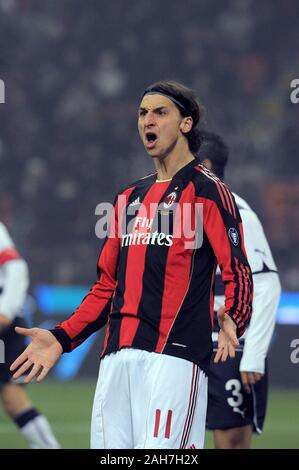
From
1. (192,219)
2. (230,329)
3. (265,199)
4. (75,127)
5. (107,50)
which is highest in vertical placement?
(107,50)

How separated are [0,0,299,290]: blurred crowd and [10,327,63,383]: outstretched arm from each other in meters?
10.4

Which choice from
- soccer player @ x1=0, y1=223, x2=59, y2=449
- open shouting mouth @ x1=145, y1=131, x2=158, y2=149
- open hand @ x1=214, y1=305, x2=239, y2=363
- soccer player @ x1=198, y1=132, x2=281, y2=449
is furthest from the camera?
soccer player @ x1=0, y1=223, x2=59, y2=449

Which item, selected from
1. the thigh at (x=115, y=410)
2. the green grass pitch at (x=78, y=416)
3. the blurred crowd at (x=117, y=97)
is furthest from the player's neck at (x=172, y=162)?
the blurred crowd at (x=117, y=97)

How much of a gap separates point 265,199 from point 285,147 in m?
1.23

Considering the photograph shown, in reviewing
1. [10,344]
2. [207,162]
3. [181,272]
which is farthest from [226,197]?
[10,344]

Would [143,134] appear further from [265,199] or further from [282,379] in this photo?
[265,199]

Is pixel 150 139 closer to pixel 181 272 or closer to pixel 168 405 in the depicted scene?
pixel 181 272

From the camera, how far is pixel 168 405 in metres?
4.27

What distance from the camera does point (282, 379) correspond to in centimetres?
1305

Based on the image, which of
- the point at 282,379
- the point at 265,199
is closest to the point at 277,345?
the point at 282,379

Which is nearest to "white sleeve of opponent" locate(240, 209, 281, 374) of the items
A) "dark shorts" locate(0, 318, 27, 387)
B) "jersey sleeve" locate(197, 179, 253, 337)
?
"jersey sleeve" locate(197, 179, 253, 337)

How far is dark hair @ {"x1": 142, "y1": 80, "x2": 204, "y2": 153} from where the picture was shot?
455cm

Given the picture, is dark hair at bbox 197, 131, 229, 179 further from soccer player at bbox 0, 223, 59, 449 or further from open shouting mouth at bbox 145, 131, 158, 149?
soccer player at bbox 0, 223, 59, 449

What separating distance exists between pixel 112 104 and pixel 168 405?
43.8 feet
